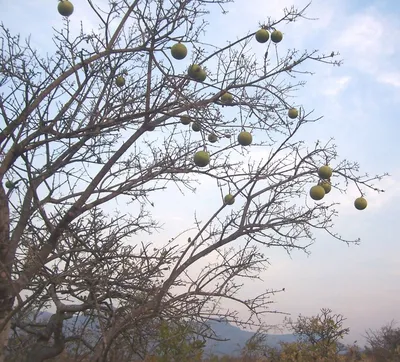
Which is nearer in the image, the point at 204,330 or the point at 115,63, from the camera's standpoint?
the point at 204,330

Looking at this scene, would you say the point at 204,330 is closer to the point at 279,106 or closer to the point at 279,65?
the point at 279,106

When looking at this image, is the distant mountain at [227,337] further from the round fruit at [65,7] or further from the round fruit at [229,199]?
the round fruit at [65,7]

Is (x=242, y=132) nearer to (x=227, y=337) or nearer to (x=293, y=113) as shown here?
(x=293, y=113)

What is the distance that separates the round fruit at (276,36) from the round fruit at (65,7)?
6.06ft

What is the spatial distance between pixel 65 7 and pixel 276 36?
75.8 inches

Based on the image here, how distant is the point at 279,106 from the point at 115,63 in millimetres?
1831

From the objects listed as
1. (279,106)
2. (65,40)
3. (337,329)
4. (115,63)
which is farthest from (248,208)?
(337,329)

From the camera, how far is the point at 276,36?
4367mm

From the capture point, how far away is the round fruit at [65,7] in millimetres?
4094

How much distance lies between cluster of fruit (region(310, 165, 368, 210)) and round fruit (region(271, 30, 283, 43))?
4.31 ft

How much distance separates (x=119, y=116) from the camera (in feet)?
15.2

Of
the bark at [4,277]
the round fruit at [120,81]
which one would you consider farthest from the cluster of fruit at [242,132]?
the bark at [4,277]

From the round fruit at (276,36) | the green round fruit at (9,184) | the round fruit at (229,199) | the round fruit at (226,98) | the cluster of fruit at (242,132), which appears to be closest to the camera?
the cluster of fruit at (242,132)

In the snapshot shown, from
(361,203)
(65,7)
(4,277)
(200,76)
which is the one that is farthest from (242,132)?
(4,277)
